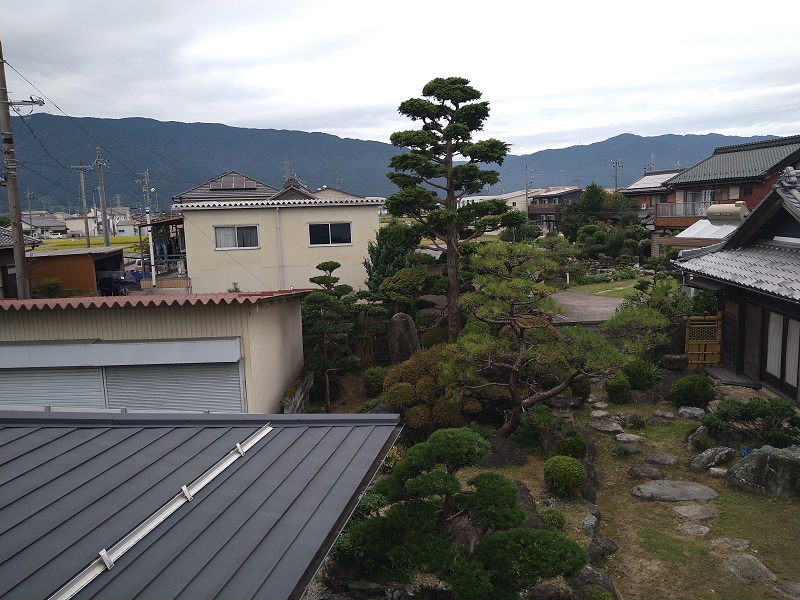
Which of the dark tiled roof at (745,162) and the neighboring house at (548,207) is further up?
the dark tiled roof at (745,162)

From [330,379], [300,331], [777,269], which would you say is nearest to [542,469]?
[777,269]

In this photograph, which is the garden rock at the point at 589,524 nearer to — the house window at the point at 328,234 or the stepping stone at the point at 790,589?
the stepping stone at the point at 790,589

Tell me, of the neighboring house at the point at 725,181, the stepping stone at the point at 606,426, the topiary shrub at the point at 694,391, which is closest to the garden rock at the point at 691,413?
the topiary shrub at the point at 694,391

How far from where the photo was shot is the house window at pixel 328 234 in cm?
2344

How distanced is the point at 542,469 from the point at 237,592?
905 cm

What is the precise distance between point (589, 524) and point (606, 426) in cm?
495

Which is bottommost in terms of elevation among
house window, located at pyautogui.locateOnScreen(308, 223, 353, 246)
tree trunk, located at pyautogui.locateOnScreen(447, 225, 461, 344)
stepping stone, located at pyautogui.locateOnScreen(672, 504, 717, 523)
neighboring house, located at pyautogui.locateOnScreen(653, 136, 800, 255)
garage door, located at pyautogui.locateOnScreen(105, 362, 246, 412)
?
stepping stone, located at pyautogui.locateOnScreen(672, 504, 717, 523)

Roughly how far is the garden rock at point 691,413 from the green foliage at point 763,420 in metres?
1.82

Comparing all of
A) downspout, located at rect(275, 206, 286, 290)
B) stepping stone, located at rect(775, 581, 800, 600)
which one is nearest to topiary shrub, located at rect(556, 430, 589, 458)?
stepping stone, located at rect(775, 581, 800, 600)

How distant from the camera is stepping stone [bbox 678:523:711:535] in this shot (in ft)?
27.4

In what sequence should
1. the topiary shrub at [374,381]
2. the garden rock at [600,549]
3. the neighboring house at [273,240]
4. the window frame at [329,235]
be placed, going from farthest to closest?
the window frame at [329,235] → the neighboring house at [273,240] → the topiary shrub at [374,381] → the garden rock at [600,549]

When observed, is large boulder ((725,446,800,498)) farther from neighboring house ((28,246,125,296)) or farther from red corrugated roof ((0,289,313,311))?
neighboring house ((28,246,125,296))

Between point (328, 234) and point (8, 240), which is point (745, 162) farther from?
point (8, 240)

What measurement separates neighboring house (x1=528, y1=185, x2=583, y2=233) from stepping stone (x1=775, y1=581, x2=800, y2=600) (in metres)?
48.1
